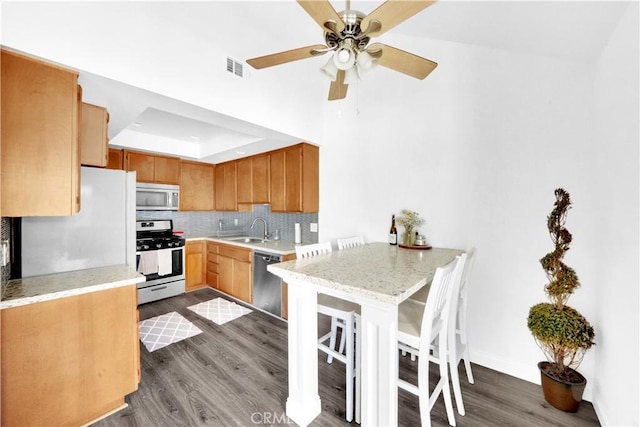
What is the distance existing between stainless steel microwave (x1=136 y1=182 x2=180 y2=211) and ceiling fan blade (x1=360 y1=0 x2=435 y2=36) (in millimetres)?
3843

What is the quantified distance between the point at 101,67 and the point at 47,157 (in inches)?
24.8

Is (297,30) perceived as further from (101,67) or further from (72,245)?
(72,245)

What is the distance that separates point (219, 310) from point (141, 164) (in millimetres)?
2455

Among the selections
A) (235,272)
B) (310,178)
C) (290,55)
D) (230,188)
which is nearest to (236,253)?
(235,272)

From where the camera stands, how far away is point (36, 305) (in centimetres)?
139

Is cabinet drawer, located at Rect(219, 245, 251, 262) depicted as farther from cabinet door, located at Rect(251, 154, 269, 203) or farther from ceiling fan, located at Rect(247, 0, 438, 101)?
ceiling fan, located at Rect(247, 0, 438, 101)

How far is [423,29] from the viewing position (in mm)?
2168

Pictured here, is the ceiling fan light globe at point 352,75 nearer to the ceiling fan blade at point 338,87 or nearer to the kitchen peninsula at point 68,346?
the ceiling fan blade at point 338,87

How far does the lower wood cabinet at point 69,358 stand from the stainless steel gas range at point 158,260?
205cm

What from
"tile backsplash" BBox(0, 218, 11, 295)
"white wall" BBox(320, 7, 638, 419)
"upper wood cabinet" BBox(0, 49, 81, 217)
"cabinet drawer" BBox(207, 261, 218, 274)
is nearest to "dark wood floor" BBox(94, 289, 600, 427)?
"white wall" BBox(320, 7, 638, 419)

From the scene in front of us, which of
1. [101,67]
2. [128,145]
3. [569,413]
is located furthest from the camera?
[128,145]

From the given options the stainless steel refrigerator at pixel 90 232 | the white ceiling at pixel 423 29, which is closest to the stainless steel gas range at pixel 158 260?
the stainless steel refrigerator at pixel 90 232

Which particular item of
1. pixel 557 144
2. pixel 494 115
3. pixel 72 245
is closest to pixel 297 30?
pixel 494 115

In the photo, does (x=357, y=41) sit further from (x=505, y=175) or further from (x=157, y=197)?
(x=157, y=197)
